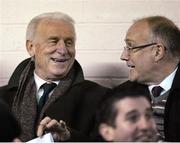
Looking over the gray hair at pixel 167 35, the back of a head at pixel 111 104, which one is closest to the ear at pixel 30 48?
the gray hair at pixel 167 35

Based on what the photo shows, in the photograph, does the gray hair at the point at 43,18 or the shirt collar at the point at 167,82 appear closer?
the shirt collar at the point at 167,82

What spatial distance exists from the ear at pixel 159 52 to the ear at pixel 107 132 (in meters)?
0.77

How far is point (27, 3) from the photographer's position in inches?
110

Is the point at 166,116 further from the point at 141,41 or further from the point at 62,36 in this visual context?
the point at 62,36

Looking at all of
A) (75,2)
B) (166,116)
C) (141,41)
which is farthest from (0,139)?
(75,2)

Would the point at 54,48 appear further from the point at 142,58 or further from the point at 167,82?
the point at 167,82

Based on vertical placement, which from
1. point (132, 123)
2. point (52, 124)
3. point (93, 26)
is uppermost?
point (93, 26)

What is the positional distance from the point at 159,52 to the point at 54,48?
1.77ft

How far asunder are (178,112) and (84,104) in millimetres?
494

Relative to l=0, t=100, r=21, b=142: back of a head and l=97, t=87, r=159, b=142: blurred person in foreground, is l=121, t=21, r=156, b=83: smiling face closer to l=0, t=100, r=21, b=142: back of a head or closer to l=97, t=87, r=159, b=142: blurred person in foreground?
l=97, t=87, r=159, b=142: blurred person in foreground

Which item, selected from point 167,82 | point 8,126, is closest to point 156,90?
point 167,82

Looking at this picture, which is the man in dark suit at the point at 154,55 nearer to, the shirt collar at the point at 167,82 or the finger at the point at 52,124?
the shirt collar at the point at 167,82

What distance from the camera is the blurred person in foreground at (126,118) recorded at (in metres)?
1.54

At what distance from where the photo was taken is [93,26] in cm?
276
